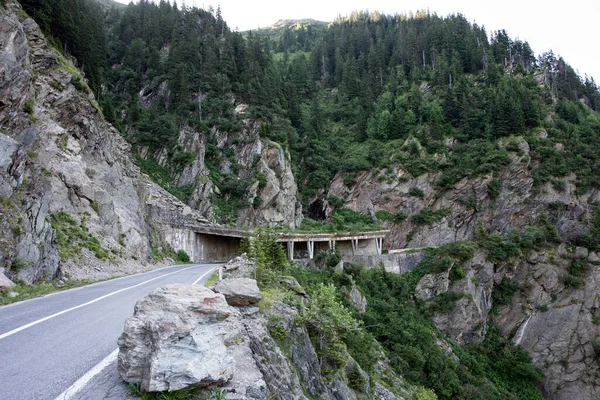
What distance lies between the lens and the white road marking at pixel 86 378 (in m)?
3.57

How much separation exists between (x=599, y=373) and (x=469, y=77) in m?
49.7

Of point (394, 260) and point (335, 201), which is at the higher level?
point (335, 201)

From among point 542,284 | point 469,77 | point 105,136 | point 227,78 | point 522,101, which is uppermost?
point 469,77

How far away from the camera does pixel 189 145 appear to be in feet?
134

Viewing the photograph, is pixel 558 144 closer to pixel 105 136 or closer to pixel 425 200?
pixel 425 200

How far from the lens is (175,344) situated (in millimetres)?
3695

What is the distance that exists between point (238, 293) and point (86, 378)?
259 centimetres

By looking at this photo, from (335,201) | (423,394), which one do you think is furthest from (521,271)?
(423,394)

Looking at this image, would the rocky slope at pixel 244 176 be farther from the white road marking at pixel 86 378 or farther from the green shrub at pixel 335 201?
the white road marking at pixel 86 378

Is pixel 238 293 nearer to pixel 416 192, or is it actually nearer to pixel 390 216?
pixel 390 216

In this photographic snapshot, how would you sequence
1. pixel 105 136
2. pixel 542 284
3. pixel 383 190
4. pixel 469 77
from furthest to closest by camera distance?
pixel 469 77 → pixel 383 190 → pixel 542 284 → pixel 105 136

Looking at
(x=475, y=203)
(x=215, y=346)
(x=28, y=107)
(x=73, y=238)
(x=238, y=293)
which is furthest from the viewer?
(x=475, y=203)

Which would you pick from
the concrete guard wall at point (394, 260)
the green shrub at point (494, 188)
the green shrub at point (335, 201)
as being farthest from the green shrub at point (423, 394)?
the green shrub at point (494, 188)

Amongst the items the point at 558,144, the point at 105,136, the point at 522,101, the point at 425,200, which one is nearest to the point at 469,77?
the point at 522,101
